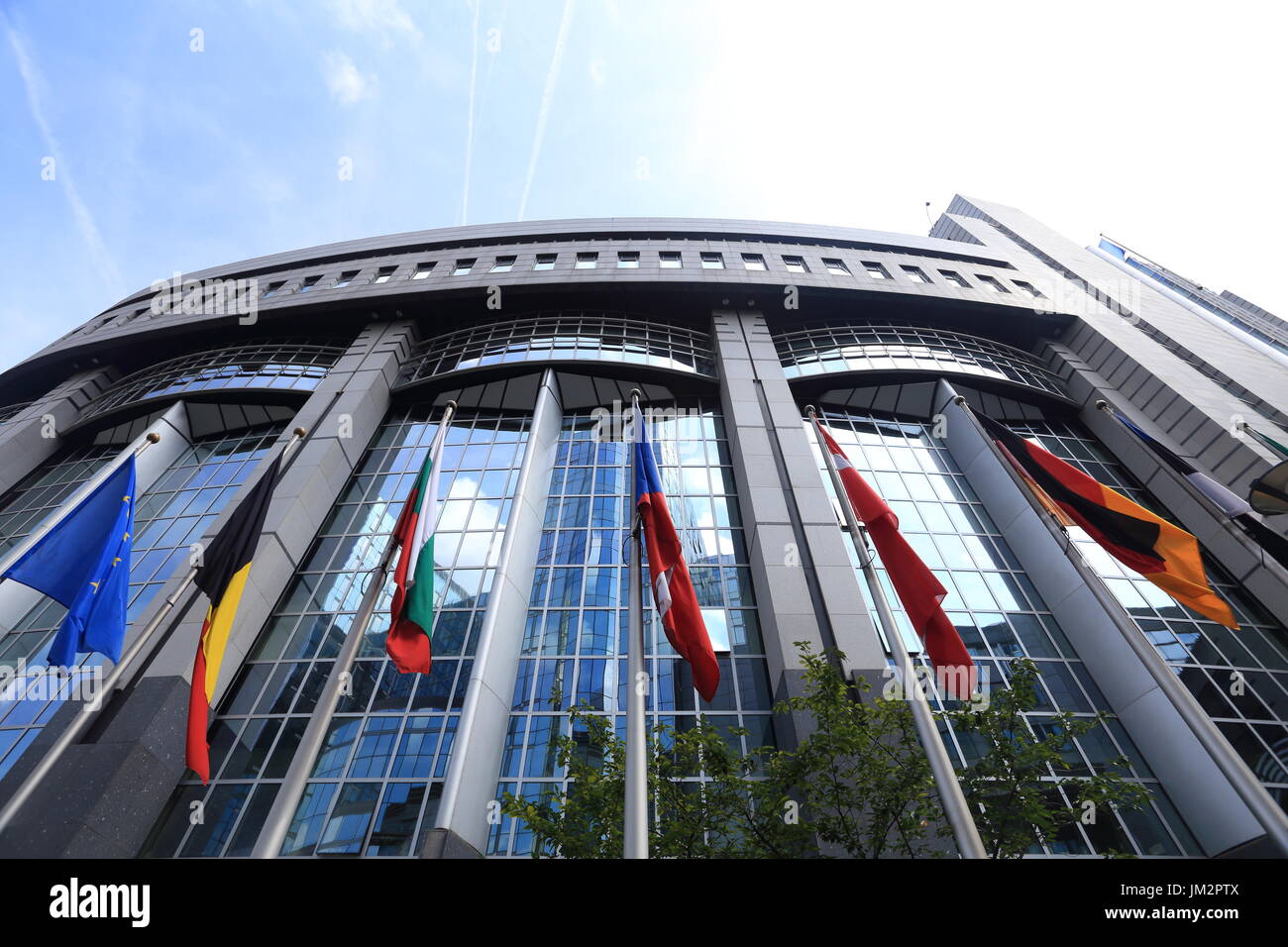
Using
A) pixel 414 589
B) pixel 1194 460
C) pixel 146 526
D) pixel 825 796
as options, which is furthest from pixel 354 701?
pixel 1194 460

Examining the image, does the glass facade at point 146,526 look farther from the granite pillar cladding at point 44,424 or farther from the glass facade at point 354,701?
the glass facade at point 354,701

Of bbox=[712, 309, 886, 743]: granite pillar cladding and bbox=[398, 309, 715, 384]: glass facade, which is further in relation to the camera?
bbox=[398, 309, 715, 384]: glass facade

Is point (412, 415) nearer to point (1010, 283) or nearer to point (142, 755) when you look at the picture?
point (142, 755)

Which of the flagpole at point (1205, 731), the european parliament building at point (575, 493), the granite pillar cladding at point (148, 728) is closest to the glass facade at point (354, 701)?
the european parliament building at point (575, 493)

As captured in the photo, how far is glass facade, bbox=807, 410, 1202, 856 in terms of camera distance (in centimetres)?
1270

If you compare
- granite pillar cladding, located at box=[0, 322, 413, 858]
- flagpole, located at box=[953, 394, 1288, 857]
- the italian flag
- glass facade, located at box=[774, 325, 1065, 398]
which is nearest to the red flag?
flagpole, located at box=[953, 394, 1288, 857]

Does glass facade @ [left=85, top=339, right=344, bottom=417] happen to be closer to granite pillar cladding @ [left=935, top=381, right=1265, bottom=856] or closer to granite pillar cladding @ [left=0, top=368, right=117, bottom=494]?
granite pillar cladding @ [left=0, top=368, right=117, bottom=494]

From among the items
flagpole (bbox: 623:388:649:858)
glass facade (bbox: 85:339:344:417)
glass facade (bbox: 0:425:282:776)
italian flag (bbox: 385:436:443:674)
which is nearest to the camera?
flagpole (bbox: 623:388:649:858)

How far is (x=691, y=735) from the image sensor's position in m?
9.67

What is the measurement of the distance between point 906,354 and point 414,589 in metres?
22.8

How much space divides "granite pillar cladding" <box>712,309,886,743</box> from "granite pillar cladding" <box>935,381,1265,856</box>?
4423mm

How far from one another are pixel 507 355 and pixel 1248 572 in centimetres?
2451

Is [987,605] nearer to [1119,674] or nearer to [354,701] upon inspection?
[1119,674]

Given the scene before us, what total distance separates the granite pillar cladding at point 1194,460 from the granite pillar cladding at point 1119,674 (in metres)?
3.46
